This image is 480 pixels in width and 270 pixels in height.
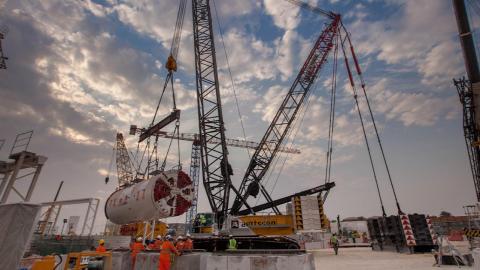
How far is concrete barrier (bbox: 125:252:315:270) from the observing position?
7492mm

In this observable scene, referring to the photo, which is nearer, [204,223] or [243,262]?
[243,262]

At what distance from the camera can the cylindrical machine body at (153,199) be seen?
→ 46.4ft

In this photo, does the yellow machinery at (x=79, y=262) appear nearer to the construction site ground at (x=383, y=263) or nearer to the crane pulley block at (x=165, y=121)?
the construction site ground at (x=383, y=263)

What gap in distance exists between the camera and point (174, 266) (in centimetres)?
857

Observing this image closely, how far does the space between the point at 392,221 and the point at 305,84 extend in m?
17.0

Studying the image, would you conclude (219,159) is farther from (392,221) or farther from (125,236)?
(392,221)

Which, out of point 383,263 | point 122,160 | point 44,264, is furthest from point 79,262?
point 122,160

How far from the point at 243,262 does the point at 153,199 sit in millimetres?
7672

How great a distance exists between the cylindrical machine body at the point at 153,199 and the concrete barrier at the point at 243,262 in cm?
613

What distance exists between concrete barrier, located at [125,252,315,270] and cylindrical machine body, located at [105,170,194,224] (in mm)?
6127

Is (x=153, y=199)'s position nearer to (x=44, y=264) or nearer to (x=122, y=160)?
(x=44, y=264)

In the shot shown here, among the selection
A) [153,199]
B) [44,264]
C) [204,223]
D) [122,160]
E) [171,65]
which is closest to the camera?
[44,264]

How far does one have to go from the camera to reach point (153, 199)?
13.9 metres

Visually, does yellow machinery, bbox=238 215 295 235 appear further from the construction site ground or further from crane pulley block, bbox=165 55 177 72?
crane pulley block, bbox=165 55 177 72
